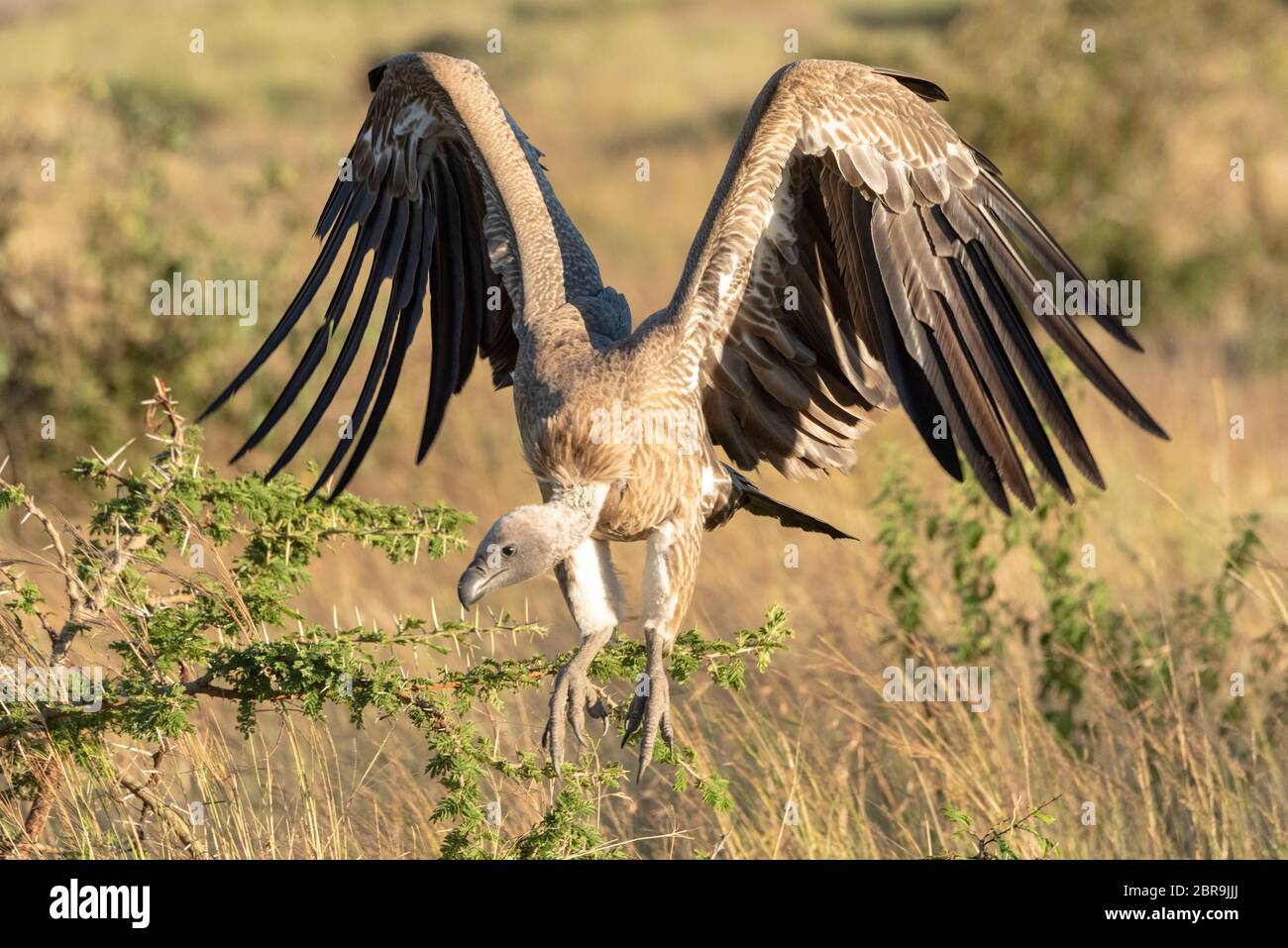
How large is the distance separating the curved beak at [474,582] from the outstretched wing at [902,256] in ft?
3.10

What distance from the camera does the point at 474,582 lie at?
437 centimetres

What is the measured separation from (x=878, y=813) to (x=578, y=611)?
1813 millimetres

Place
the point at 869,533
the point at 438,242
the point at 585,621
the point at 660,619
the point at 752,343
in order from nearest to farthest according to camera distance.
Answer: the point at 660,619
the point at 585,621
the point at 752,343
the point at 438,242
the point at 869,533

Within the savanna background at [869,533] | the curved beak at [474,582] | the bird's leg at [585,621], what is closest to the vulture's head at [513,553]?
the curved beak at [474,582]

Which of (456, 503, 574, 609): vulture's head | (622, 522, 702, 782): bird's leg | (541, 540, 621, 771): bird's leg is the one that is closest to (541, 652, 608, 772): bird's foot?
(541, 540, 621, 771): bird's leg

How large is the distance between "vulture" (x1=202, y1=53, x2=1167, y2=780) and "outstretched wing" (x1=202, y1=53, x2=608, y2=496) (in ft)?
0.05

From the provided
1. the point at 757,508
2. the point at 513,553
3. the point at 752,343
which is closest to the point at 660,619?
the point at 513,553

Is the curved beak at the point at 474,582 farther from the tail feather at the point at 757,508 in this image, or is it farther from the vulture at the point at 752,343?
the tail feather at the point at 757,508

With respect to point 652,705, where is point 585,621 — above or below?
above

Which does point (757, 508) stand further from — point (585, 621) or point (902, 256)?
point (902, 256)

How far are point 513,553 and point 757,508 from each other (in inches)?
45.7

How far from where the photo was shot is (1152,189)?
1504 centimetres

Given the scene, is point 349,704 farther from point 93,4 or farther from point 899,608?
point 93,4

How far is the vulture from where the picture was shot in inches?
183
